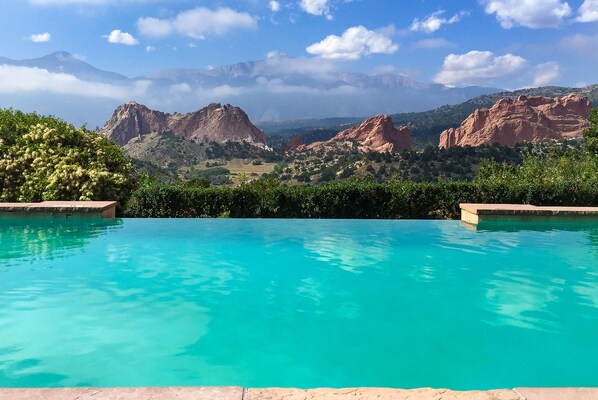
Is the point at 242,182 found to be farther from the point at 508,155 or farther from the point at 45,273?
the point at 508,155

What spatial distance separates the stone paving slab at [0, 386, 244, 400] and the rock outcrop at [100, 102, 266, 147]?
146617mm

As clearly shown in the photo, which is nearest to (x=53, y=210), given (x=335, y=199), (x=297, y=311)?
(x=335, y=199)

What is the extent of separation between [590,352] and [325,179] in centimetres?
5448

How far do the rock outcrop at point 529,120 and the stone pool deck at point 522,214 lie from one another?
101 meters

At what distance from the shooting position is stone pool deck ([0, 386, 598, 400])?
2.88 meters

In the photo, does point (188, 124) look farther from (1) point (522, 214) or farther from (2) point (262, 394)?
(2) point (262, 394)

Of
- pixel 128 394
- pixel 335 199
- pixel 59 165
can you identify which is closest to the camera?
pixel 128 394

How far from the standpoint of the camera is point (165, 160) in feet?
312

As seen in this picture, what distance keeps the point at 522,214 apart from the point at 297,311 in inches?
342

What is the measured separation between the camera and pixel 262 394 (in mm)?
2959

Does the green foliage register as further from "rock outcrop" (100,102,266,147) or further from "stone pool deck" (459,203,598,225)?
"rock outcrop" (100,102,266,147)

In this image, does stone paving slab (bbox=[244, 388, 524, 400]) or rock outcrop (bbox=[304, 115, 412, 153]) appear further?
rock outcrop (bbox=[304, 115, 412, 153])

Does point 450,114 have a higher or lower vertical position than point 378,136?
higher

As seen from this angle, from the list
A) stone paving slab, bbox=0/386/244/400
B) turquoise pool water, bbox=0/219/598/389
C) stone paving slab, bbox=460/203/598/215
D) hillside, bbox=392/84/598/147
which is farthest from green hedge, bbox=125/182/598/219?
hillside, bbox=392/84/598/147
